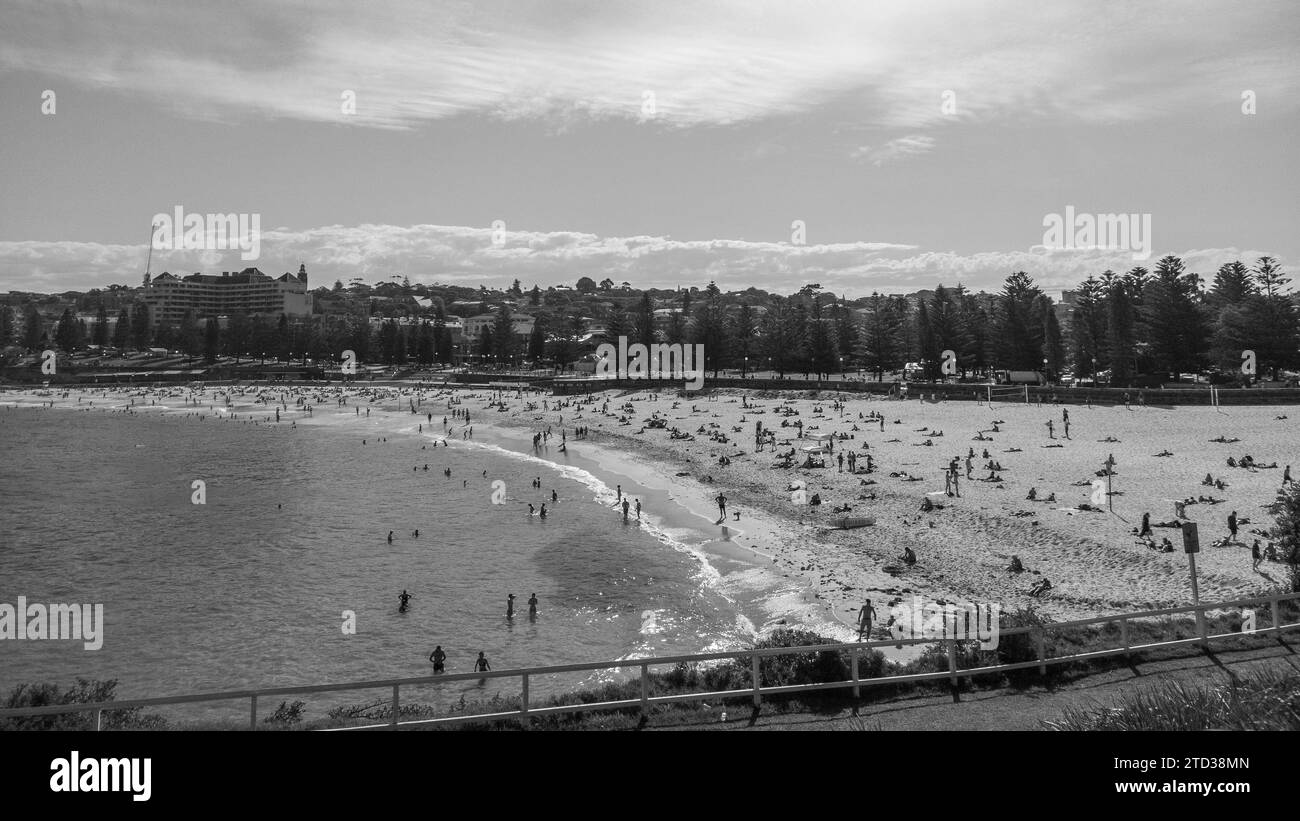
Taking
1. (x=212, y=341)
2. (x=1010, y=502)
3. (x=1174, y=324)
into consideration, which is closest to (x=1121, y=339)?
(x=1174, y=324)

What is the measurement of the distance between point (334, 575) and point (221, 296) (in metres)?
178

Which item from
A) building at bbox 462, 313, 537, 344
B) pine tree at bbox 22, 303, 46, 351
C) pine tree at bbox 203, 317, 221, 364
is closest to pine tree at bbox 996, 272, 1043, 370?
building at bbox 462, 313, 537, 344

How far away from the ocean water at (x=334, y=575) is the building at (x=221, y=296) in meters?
141

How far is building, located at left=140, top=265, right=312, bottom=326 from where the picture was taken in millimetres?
171875

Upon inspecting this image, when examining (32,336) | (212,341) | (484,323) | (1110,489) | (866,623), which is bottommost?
(866,623)

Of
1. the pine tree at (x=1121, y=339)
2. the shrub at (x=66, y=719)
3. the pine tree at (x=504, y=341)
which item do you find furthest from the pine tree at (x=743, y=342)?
the shrub at (x=66, y=719)

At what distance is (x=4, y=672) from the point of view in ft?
54.6

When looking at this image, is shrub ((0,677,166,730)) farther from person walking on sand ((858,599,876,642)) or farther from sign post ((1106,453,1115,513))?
sign post ((1106,453,1115,513))

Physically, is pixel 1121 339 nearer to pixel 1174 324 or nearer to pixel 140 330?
pixel 1174 324

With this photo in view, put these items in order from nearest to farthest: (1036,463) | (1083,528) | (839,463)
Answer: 1. (1083,528)
2. (1036,463)
3. (839,463)

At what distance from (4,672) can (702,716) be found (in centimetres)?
1770

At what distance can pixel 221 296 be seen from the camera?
574 feet
